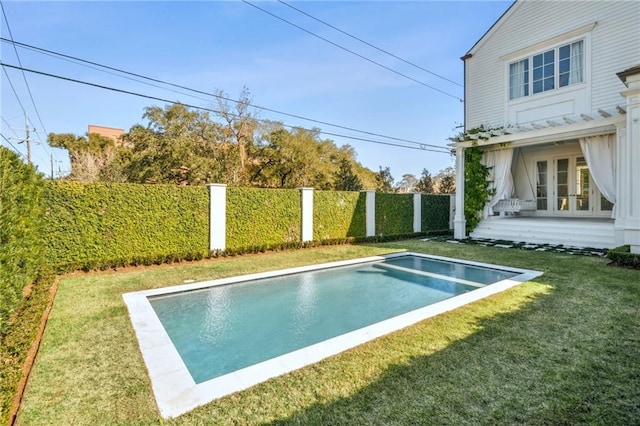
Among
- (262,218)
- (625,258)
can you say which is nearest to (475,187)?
(625,258)

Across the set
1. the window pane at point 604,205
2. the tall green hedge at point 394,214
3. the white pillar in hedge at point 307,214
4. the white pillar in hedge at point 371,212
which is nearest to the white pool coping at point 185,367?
the white pillar in hedge at point 307,214

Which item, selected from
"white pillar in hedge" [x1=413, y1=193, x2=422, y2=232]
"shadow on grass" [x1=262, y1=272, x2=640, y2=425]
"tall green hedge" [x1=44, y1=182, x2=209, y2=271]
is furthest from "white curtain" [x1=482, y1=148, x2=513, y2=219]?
"tall green hedge" [x1=44, y1=182, x2=209, y2=271]

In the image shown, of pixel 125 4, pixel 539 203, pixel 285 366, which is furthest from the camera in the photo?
pixel 539 203

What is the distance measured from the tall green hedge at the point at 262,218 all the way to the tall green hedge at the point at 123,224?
939 millimetres

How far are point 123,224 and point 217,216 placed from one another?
8.63ft

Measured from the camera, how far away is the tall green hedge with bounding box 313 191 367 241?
12824 millimetres

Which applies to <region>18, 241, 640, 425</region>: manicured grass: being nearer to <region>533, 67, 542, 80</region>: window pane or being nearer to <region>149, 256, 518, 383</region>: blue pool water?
<region>149, 256, 518, 383</region>: blue pool water

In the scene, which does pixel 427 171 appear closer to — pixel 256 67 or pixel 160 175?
pixel 256 67

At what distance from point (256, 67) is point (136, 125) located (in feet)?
34.1

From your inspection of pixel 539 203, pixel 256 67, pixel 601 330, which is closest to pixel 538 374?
pixel 601 330

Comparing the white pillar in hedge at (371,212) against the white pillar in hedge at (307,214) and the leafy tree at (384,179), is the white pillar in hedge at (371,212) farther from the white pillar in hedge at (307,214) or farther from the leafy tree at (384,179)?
the leafy tree at (384,179)

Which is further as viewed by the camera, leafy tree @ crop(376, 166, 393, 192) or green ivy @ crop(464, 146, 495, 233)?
leafy tree @ crop(376, 166, 393, 192)

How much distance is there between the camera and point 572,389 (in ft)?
9.25

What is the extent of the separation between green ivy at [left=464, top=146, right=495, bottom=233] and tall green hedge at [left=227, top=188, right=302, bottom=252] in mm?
7547
